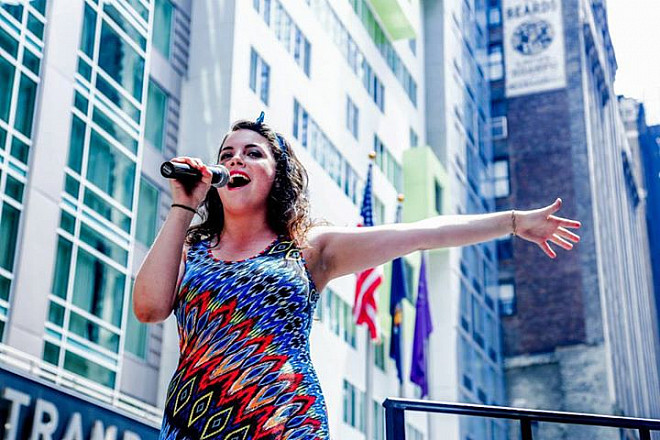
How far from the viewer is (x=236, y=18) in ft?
75.4

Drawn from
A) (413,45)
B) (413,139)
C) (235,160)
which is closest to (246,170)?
(235,160)

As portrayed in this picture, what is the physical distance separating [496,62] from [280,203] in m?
55.0

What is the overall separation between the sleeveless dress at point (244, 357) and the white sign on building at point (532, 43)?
5294 centimetres

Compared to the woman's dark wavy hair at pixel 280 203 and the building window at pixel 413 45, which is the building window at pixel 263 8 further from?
the woman's dark wavy hair at pixel 280 203

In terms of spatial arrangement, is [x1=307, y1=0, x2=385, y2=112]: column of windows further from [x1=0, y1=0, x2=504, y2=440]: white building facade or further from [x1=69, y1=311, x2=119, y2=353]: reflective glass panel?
[x1=69, y1=311, x2=119, y2=353]: reflective glass panel

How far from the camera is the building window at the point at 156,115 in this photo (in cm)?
2041

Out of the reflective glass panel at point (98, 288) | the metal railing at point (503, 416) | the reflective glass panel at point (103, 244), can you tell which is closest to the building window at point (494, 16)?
the reflective glass panel at point (103, 244)

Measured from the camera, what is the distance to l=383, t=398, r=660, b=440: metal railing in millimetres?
3773

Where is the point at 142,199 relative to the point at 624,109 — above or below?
below

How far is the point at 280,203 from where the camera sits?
135 inches

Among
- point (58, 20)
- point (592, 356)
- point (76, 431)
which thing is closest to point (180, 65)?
point (58, 20)

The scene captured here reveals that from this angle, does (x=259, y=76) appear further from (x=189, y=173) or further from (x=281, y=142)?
(x=189, y=173)

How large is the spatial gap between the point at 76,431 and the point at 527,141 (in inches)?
1743

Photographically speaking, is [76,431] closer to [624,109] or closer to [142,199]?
[142,199]
